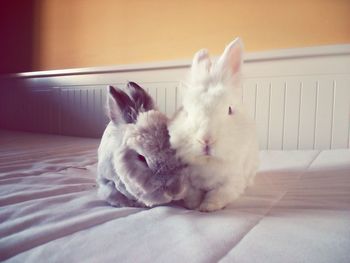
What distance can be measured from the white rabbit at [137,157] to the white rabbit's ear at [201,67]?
0.45ft

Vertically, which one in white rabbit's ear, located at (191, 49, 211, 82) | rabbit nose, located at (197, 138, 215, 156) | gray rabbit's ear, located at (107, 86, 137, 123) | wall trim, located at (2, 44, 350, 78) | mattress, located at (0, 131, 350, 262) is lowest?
mattress, located at (0, 131, 350, 262)

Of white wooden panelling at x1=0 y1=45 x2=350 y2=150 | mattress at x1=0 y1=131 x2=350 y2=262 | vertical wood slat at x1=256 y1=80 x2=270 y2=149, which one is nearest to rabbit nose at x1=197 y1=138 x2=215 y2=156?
mattress at x1=0 y1=131 x2=350 y2=262

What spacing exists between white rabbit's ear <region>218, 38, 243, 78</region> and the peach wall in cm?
108

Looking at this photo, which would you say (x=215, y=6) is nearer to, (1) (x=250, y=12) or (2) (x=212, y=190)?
(1) (x=250, y=12)

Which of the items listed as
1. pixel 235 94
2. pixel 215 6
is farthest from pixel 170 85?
pixel 235 94

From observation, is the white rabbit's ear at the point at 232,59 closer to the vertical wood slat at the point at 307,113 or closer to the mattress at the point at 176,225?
the mattress at the point at 176,225

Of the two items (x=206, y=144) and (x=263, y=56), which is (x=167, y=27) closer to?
(x=263, y=56)

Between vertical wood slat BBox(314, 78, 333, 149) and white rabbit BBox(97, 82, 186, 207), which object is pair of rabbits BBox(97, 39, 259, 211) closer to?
white rabbit BBox(97, 82, 186, 207)

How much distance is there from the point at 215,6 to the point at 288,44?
1.73 ft

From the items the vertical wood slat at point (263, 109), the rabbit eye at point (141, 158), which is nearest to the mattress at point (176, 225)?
the rabbit eye at point (141, 158)

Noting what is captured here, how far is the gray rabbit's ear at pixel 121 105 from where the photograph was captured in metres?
0.77

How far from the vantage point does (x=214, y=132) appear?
65 cm

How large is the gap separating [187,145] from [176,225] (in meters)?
0.18

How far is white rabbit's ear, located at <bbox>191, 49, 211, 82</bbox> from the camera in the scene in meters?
0.75
